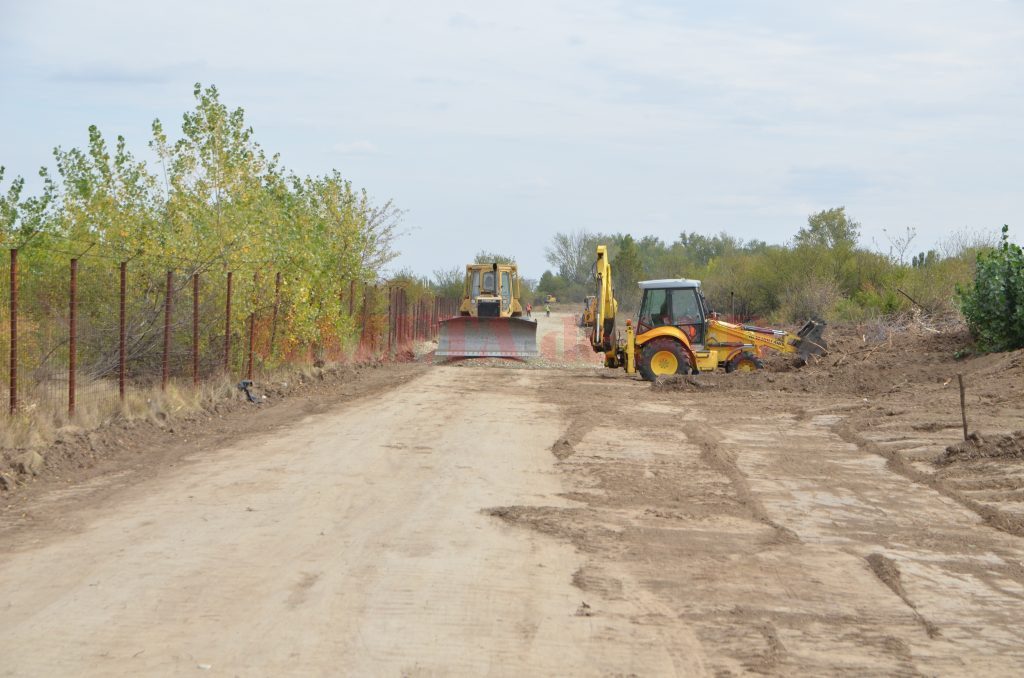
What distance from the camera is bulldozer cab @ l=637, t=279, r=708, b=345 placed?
26.6 meters

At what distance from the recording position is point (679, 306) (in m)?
26.7

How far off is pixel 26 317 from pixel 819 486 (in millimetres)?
10653

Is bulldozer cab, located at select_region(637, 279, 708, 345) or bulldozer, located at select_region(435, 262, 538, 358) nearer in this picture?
bulldozer cab, located at select_region(637, 279, 708, 345)

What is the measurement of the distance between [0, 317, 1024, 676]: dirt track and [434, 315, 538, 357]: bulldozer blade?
17815mm

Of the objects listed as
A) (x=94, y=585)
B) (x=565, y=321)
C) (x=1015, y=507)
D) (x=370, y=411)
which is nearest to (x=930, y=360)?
(x=370, y=411)

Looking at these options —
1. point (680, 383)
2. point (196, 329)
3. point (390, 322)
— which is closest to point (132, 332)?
point (196, 329)

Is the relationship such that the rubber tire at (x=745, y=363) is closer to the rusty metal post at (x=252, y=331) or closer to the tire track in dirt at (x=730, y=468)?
the tire track in dirt at (x=730, y=468)

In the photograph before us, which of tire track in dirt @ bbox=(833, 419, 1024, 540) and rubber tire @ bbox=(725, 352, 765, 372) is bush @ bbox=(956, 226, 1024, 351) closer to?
rubber tire @ bbox=(725, 352, 765, 372)

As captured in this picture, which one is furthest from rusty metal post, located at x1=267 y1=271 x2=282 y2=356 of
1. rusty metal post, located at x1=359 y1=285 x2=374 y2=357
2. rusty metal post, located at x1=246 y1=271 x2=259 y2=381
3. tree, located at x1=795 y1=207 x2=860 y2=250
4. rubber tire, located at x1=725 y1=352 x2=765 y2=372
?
tree, located at x1=795 y1=207 x2=860 y2=250

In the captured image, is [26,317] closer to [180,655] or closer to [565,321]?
[180,655]

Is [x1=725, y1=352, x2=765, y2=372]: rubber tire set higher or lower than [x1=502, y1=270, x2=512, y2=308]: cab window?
lower

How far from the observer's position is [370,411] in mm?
18750

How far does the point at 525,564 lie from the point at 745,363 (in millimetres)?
19497

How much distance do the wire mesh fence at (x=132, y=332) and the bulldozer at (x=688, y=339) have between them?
7.45 metres
